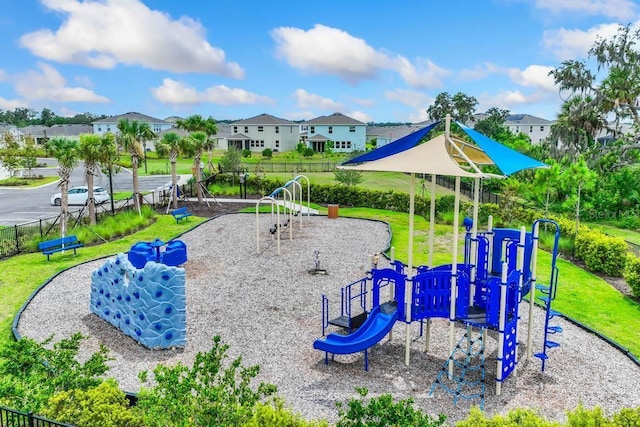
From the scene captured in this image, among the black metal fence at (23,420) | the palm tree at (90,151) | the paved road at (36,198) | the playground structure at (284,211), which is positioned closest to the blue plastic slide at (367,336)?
the black metal fence at (23,420)

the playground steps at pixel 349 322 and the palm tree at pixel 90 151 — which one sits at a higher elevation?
the palm tree at pixel 90 151

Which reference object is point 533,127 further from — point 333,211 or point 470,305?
point 470,305

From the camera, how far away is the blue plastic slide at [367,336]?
8.62 metres

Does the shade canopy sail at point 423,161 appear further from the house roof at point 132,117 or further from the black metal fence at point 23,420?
the house roof at point 132,117

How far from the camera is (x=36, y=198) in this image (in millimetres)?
31797

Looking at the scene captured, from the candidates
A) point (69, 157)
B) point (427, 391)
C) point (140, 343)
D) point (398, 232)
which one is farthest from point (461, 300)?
point (69, 157)

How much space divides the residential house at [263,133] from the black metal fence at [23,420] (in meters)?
67.7

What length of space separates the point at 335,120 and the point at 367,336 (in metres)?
66.9

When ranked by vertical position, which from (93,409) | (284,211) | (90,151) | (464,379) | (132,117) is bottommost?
(464,379)

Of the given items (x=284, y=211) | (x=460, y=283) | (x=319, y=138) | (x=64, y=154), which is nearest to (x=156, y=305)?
(x=460, y=283)

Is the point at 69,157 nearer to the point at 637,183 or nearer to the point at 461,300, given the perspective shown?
the point at 461,300

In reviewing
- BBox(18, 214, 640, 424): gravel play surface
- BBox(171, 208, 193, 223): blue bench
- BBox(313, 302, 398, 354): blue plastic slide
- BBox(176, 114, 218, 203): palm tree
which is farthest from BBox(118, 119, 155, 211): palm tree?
BBox(313, 302, 398, 354): blue plastic slide

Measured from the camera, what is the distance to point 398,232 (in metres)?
21.7

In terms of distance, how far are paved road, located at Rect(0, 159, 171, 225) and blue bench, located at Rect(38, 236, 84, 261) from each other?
12.6 feet
